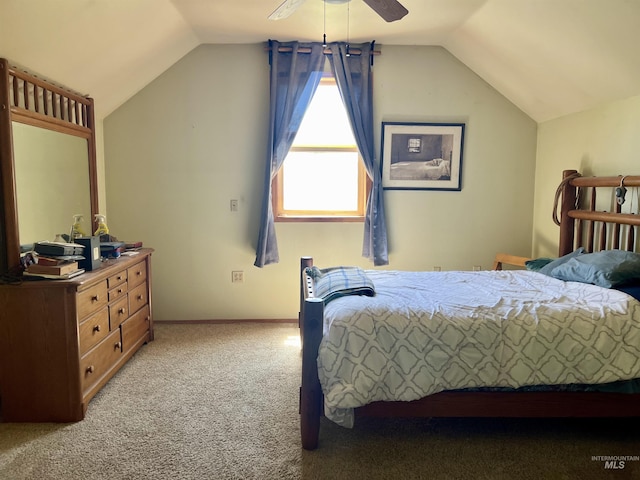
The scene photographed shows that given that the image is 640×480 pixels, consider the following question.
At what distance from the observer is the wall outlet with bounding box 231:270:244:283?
3.91m

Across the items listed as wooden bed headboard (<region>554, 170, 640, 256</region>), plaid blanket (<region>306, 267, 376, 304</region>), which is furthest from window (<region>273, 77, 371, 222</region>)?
wooden bed headboard (<region>554, 170, 640, 256</region>)

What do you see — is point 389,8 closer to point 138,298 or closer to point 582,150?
point 582,150

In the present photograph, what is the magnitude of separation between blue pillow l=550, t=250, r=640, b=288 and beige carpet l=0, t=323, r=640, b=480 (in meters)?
0.78

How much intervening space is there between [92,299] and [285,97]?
7.34 feet

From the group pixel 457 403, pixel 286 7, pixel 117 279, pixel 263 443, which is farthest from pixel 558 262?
pixel 117 279

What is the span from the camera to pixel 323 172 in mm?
3965

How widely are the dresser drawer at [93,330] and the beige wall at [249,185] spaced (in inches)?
48.9

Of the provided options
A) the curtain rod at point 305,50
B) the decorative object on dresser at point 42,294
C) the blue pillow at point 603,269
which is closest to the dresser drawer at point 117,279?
the decorative object on dresser at point 42,294

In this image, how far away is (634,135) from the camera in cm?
281

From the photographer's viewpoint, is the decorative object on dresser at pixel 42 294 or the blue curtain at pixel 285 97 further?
the blue curtain at pixel 285 97

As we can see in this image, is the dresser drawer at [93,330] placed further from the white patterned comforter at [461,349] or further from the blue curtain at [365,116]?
the blue curtain at [365,116]

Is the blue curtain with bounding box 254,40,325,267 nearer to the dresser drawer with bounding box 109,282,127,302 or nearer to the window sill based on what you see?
the window sill

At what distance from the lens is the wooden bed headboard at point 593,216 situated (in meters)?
2.80

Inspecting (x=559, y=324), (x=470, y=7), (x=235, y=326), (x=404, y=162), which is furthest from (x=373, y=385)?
(x=470, y=7)
